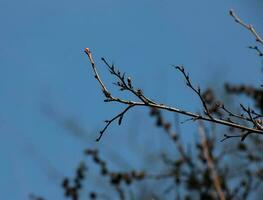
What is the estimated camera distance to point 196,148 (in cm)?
1061

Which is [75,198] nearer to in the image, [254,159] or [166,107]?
[254,159]

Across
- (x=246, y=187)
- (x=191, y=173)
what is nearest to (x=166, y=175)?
(x=191, y=173)

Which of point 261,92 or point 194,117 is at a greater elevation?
point 261,92

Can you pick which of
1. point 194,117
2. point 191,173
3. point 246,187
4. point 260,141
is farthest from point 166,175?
point 194,117

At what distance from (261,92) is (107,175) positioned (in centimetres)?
355

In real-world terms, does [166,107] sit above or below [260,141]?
below

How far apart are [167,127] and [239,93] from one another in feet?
6.14

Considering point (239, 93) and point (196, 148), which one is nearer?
point (196, 148)

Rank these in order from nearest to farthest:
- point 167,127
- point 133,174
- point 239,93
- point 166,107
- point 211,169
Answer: point 166,107 → point 211,169 → point 133,174 → point 167,127 → point 239,93

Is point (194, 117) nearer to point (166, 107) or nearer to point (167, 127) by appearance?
point (166, 107)

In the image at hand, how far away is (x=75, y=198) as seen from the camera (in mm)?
9773

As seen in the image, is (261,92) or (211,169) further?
(261,92)

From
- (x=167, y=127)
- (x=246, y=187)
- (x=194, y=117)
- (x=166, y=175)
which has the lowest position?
(x=194, y=117)

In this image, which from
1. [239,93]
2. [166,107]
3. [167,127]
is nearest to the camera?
[166,107]
